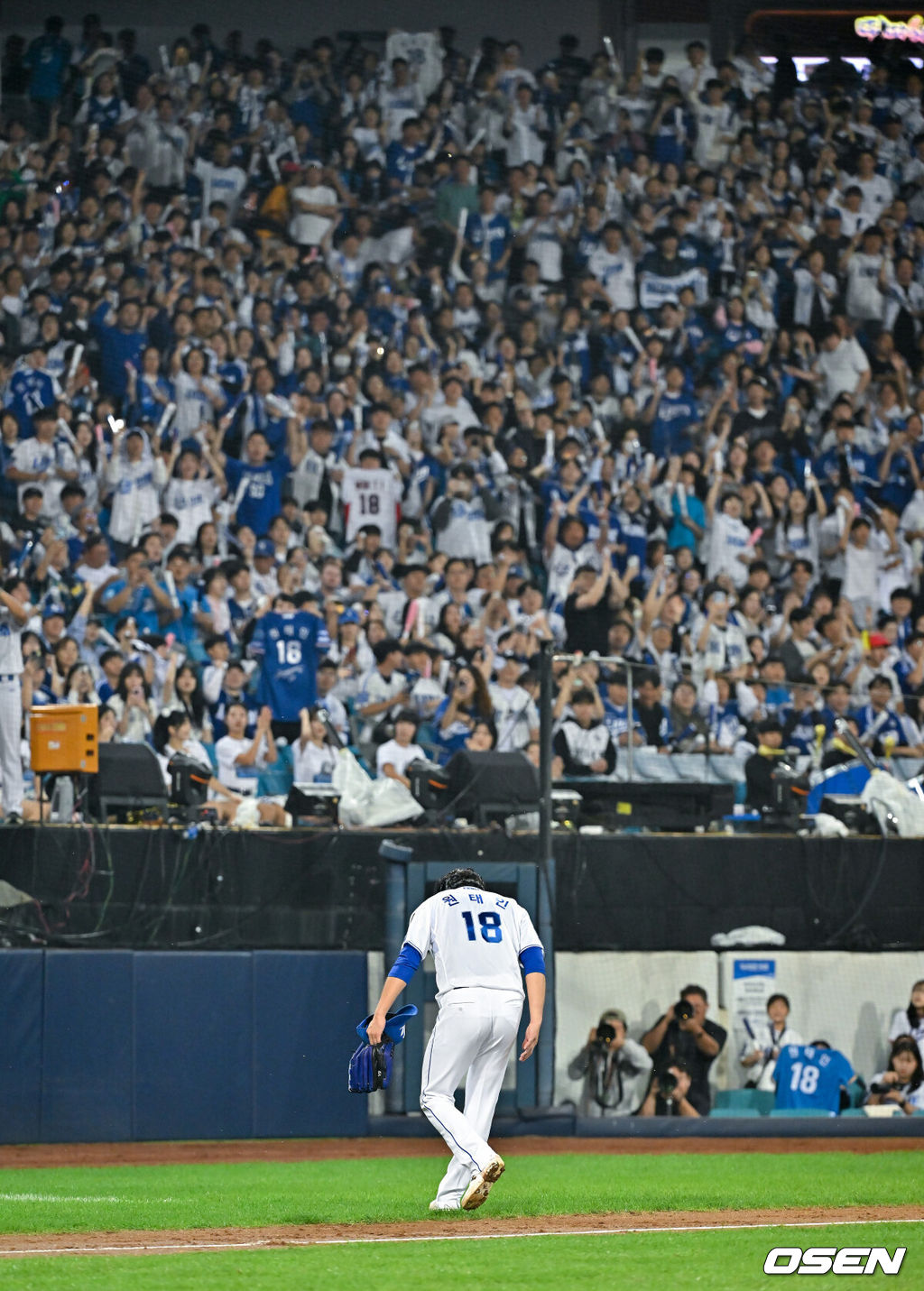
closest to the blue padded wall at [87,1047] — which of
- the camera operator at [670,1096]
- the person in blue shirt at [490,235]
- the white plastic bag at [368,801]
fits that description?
the white plastic bag at [368,801]

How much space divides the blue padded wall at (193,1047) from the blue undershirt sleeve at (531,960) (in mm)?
6233

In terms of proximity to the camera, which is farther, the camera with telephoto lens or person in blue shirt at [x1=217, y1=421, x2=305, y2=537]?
person in blue shirt at [x1=217, y1=421, x2=305, y2=537]

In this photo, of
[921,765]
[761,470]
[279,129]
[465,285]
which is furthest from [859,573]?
[279,129]

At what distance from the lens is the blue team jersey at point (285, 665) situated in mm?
16281

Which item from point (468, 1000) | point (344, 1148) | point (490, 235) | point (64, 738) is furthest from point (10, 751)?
point (490, 235)

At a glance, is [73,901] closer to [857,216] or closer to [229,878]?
[229,878]

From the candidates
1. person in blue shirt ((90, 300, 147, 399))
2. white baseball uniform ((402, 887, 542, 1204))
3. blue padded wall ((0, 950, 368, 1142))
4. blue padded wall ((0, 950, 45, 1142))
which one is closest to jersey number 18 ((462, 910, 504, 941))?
white baseball uniform ((402, 887, 542, 1204))

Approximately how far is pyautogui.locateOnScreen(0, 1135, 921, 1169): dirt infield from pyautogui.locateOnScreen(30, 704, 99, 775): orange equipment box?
2.77m

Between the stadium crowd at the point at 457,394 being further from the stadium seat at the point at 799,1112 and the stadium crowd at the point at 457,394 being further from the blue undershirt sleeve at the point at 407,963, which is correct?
the blue undershirt sleeve at the point at 407,963

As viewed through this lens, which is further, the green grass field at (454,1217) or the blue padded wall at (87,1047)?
the blue padded wall at (87,1047)

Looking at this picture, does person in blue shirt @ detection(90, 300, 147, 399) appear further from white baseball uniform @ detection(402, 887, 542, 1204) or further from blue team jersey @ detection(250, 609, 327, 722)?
white baseball uniform @ detection(402, 887, 542, 1204)

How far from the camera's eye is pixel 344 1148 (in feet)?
45.2

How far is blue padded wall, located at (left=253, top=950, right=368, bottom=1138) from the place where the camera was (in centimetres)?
1430

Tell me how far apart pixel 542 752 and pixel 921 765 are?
173 inches
